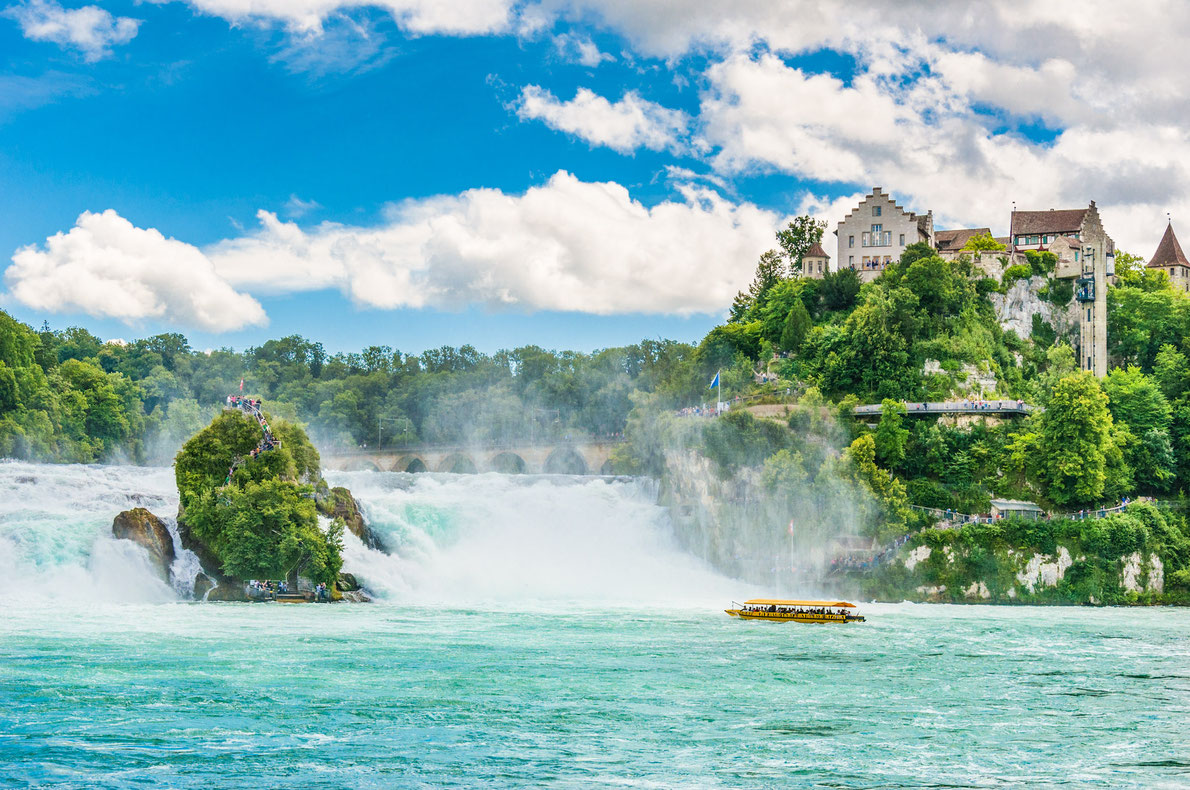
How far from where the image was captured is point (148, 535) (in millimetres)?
51188

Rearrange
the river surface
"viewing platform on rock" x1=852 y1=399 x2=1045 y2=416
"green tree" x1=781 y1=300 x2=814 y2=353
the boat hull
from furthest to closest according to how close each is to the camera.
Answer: "green tree" x1=781 y1=300 x2=814 y2=353 < "viewing platform on rock" x1=852 y1=399 x2=1045 y2=416 < the boat hull < the river surface

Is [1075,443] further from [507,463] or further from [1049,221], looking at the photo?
[507,463]

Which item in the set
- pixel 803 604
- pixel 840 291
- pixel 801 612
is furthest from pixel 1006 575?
pixel 840 291

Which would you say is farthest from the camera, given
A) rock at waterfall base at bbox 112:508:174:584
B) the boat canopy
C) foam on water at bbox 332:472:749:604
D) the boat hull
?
foam on water at bbox 332:472:749:604

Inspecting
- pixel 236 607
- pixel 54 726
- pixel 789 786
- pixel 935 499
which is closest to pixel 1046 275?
pixel 935 499

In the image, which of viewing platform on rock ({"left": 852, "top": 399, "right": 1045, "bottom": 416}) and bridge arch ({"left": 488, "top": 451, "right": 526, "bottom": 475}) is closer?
viewing platform on rock ({"left": 852, "top": 399, "right": 1045, "bottom": 416})

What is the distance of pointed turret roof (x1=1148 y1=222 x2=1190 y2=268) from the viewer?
3883 inches

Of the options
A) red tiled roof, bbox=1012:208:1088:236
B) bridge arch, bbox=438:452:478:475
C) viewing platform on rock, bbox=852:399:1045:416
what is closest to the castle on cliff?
red tiled roof, bbox=1012:208:1088:236

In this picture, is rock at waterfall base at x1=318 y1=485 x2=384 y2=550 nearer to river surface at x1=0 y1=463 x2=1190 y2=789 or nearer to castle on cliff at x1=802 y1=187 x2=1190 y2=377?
river surface at x1=0 y1=463 x2=1190 y2=789

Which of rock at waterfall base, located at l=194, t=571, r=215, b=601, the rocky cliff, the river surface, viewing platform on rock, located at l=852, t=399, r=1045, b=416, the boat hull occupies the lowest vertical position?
the river surface

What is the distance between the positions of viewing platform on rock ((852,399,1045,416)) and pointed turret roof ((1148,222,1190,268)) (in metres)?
40.5

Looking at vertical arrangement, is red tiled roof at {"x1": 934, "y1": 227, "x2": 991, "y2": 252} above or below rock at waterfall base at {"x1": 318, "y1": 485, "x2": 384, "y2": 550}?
above

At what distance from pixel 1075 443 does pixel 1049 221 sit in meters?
28.7

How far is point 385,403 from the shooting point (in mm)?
116500
